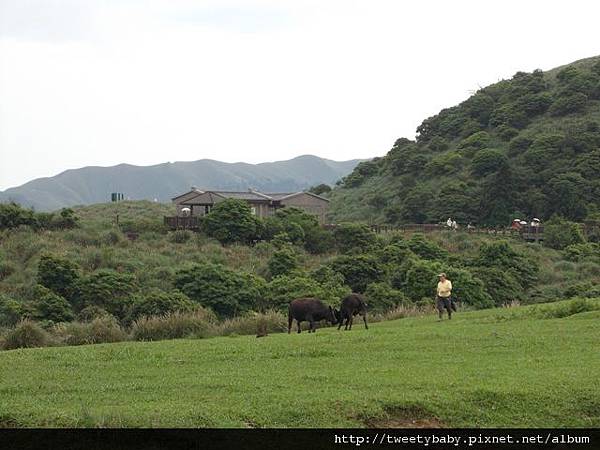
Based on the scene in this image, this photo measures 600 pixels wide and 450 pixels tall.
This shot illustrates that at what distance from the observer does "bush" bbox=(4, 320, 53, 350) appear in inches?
920

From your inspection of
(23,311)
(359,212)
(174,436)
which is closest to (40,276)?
(23,311)

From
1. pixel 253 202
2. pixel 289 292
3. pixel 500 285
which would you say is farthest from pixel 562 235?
pixel 289 292

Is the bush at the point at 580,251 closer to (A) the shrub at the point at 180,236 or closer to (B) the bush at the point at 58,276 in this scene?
(A) the shrub at the point at 180,236

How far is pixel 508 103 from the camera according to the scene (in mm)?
101625

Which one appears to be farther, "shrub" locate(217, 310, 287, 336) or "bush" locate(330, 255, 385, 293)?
"bush" locate(330, 255, 385, 293)

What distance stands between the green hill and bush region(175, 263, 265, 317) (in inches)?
1567

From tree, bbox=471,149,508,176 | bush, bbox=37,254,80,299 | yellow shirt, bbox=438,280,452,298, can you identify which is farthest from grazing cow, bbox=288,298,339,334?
tree, bbox=471,149,508,176

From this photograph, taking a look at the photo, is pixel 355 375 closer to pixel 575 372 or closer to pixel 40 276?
pixel 575 372

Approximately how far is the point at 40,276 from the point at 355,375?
31.5m

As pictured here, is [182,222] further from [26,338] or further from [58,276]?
[26,338]

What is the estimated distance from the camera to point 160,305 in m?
35.6

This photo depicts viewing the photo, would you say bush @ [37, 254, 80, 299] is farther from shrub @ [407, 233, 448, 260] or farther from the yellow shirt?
shrub @ [407, 233, 448, 260]

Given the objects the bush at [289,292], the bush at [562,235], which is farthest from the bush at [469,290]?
the bush at [562,235]

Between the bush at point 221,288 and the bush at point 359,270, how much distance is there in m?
6.82
